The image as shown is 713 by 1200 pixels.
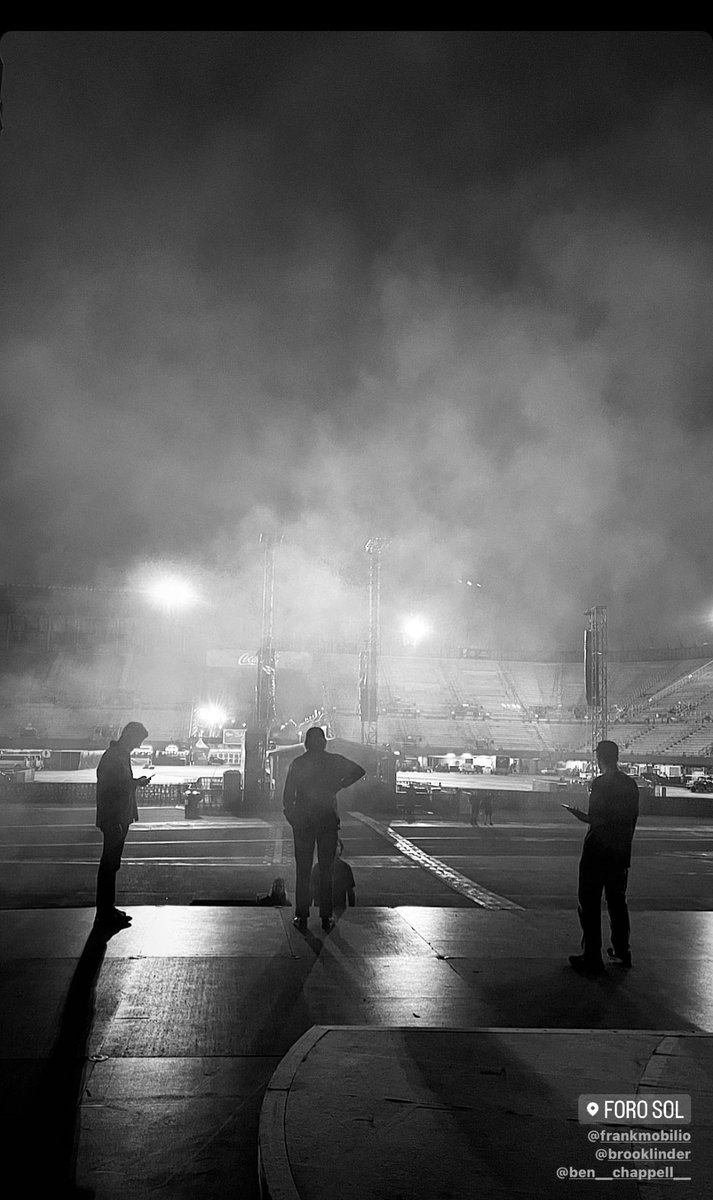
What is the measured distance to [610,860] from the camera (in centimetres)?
592

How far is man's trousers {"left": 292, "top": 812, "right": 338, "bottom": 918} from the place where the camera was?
6863 mm

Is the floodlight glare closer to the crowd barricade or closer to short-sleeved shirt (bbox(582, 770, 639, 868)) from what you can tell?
the crowd barricade

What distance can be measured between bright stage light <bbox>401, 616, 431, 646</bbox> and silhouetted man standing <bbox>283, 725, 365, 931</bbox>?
199ft

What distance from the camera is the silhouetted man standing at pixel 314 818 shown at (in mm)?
6891

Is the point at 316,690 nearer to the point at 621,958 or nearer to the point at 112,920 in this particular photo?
the point at 112,920

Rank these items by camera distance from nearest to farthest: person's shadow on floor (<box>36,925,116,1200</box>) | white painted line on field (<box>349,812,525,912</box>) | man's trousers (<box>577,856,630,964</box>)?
person's shadow on floor (<box>36,925,116,1200</box>) → man's trousers (<box>577,856,630,964</box>) → white painted line on field (<box>349,812,525,912</box>)

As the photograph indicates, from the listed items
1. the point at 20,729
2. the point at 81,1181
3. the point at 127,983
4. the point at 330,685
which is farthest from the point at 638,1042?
the point at 330,685

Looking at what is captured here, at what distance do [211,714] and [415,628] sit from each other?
20.9m

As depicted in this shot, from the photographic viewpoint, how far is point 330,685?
59656 millimetres

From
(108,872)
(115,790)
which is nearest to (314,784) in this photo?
(115,790)

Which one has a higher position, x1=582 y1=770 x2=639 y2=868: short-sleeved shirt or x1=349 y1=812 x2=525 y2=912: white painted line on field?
x1=582 y1=770 x2=639 y2=868: short-sleeved shirt

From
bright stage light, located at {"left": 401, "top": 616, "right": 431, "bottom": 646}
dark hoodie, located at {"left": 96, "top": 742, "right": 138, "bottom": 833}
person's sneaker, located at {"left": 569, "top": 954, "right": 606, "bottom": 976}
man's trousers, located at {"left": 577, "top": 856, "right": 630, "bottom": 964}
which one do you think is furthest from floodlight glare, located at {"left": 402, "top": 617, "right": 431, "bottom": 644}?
person's sneaker, located at {"left": 569, "top": 954, "right": 606, "bottom": 976}
